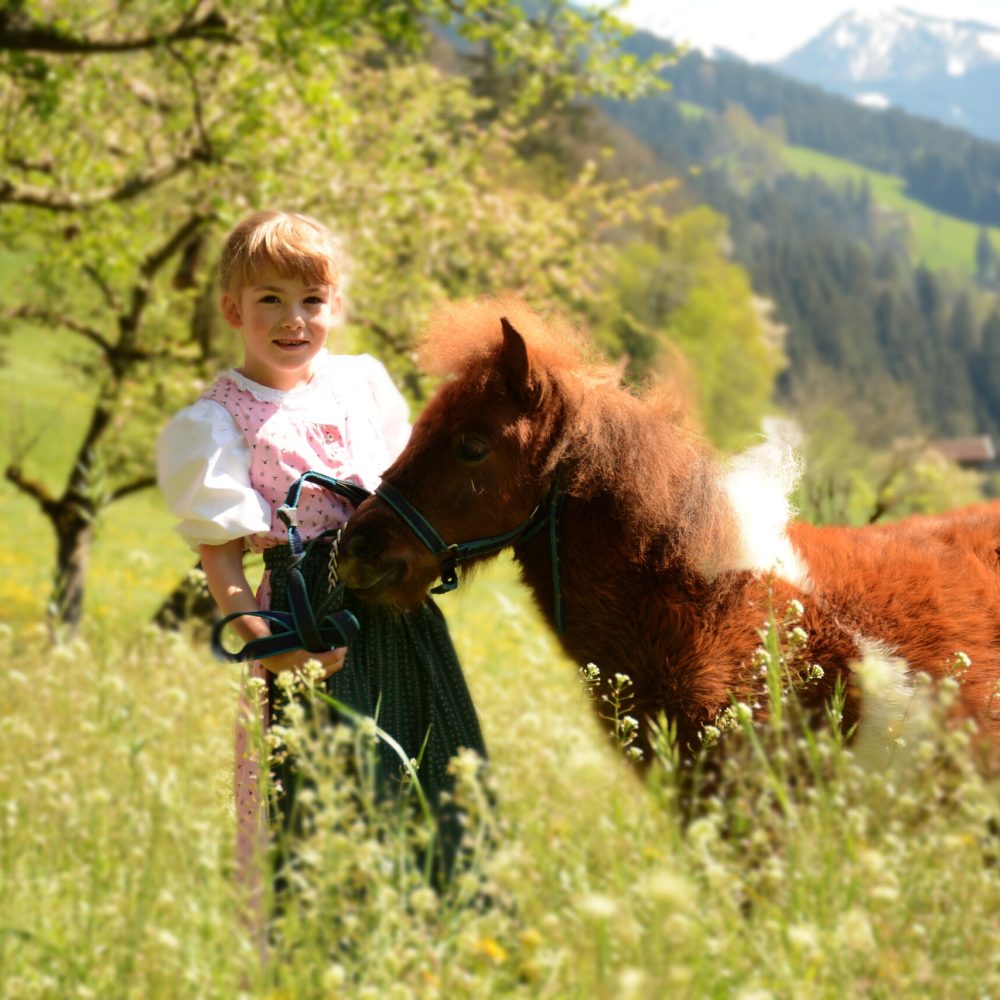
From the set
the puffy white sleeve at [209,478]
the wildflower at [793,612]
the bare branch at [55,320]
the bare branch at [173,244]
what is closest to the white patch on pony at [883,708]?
the wildflower at [793,612]

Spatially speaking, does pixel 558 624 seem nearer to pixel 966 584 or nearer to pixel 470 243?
pixel 966 584

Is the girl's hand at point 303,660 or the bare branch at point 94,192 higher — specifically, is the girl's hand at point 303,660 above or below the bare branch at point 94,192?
above

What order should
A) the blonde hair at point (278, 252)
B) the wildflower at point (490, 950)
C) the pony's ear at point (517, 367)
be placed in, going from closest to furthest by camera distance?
the wildflower at point (490, 950) → the pony's ear at point (517, 367) → the blonde hair at point (278, 252)

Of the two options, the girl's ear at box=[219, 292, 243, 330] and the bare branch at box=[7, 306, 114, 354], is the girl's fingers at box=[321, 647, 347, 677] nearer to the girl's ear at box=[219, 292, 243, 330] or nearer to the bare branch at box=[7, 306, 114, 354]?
the girl's ear at box=[219, 292, 243, 330]

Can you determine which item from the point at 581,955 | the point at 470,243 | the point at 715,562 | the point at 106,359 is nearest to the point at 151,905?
the point at 581,955

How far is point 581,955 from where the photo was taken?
2.04 m

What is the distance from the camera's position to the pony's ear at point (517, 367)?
3.33 meters

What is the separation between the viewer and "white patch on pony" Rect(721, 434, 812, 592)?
11.2 feet

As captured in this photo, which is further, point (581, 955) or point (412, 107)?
point (412, 107)

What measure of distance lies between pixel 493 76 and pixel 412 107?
28.3 m

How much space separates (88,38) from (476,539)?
22.2ft

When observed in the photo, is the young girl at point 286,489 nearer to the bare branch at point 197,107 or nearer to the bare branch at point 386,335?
the bare branch at point 197,107

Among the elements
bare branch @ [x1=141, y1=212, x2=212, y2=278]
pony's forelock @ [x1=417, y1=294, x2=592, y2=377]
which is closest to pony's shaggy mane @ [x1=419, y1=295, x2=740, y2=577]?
pony's forelock @ [x1=417, y1=294, x2=592, y2=377]

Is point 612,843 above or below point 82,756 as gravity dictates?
above
